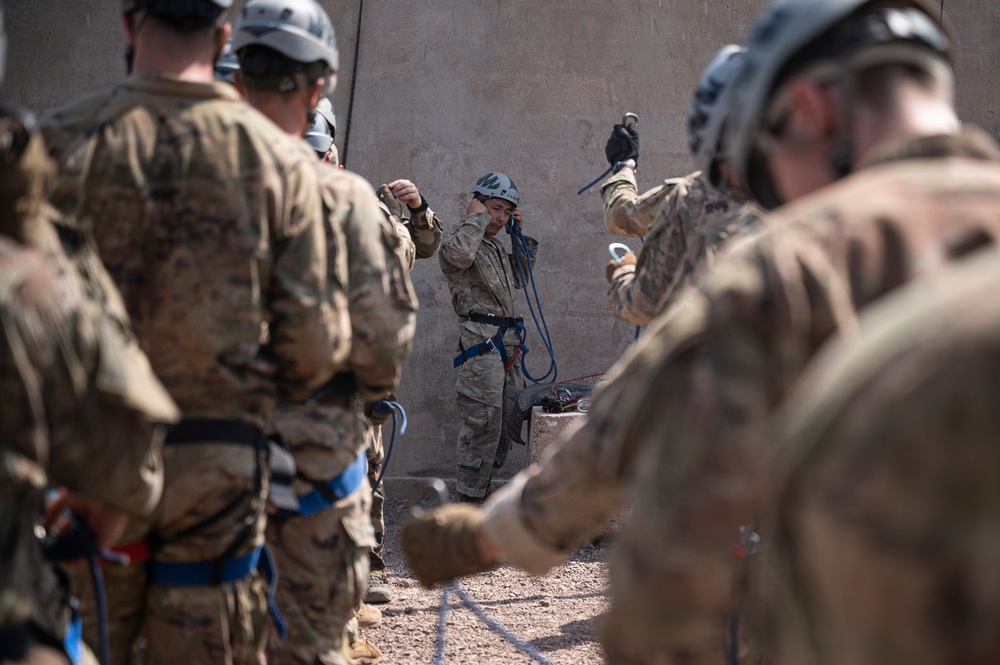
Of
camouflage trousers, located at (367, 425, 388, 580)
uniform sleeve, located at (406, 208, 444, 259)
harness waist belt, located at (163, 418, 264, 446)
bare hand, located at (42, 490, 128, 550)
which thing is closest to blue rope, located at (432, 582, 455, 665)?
camouflage trousers, located at (367, 425, 388, 580)

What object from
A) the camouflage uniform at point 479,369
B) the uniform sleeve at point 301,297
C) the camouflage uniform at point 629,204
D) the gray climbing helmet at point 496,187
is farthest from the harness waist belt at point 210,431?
the gray climbing helmet at point 496,187

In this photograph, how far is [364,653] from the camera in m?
5.28

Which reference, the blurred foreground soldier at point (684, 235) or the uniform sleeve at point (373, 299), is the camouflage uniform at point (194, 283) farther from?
the blurred foreground soldier at point (684, 235)

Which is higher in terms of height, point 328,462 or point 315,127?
point 315,127

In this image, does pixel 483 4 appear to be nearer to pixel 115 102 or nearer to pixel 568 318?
pixel 568 318

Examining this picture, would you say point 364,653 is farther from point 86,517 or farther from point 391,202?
point 86,517

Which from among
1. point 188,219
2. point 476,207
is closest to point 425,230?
point 476,207

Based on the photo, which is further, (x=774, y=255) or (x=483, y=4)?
(x=483, y=4)

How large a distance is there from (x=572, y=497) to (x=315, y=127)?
3.70 metres

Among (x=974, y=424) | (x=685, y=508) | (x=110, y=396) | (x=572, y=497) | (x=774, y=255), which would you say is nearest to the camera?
(x=974, y=424)

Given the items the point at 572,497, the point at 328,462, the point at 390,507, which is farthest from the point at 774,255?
the point at 390,507

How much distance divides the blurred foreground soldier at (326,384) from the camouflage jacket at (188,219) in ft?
2.22

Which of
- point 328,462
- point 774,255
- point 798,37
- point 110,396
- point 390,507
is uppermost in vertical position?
point 798,37

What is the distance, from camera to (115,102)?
2.86m
